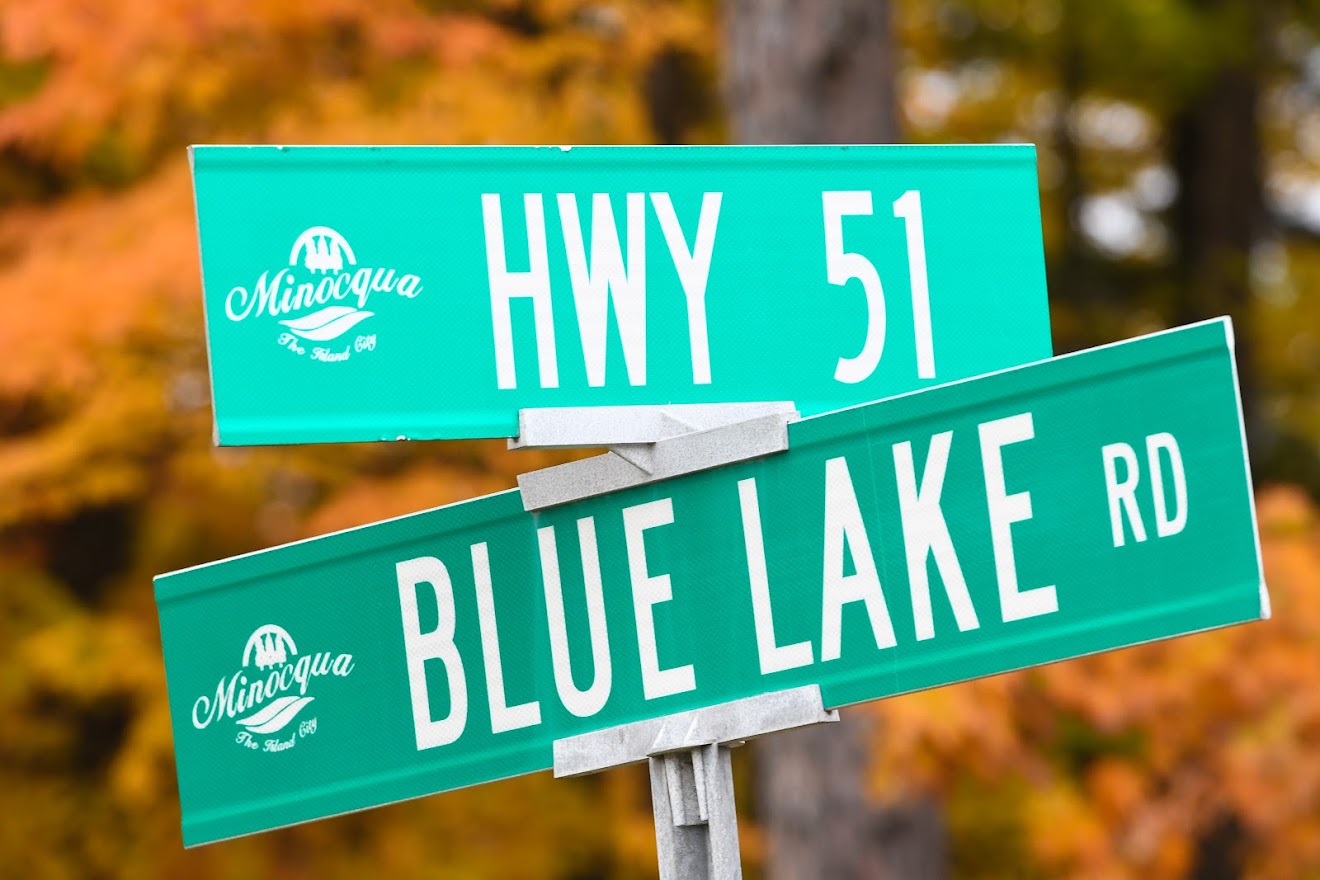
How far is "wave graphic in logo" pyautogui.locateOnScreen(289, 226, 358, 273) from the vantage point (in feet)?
5.14

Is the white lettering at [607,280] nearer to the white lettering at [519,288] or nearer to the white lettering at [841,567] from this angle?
the white lettering at [519,288]

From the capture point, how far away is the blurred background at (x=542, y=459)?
18.5 ft

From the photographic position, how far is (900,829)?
5738 mm

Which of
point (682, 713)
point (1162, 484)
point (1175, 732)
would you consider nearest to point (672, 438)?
point (682, 713)

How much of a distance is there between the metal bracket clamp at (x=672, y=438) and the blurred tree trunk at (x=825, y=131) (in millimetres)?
3755

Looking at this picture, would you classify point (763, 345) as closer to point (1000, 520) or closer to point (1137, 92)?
point (1000, 520)

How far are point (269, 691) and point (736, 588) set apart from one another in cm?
56

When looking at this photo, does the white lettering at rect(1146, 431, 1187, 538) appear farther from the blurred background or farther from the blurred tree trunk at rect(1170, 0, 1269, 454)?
the blurred tree trunk at rect(1170, 0, 1269, 454)

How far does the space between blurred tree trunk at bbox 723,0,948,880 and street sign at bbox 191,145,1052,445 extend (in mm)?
3621

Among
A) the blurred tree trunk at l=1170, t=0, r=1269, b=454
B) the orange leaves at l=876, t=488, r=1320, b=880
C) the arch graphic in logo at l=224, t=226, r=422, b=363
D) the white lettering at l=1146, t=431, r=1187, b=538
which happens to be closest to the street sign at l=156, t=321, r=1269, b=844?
the white lettering at l=1146, t=431, r=1187, b=538

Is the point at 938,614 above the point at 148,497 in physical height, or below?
below

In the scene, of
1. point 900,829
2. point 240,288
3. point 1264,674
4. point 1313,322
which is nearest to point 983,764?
point 900,829

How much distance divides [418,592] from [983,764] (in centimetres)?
400

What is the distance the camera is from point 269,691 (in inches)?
73.9
